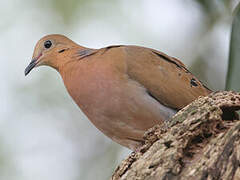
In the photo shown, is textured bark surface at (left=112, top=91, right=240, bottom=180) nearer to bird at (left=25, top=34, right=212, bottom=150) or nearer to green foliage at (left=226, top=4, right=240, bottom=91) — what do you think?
green foliage at (left=226, top=4, right=240, bottom=91)

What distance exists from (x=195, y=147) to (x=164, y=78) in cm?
172

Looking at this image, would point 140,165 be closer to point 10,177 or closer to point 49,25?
point 10,177

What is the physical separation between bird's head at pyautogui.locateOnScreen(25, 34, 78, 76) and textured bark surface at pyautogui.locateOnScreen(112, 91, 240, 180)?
2254 mm

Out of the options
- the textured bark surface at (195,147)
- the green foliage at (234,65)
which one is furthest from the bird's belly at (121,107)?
the textured bark surface at (195,147)

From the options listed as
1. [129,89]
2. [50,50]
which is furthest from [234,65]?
[50,50]

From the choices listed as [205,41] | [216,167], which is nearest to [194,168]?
[216,167]

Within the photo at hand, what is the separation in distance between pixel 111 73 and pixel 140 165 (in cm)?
171

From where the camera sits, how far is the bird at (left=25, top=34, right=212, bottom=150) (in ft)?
14.8

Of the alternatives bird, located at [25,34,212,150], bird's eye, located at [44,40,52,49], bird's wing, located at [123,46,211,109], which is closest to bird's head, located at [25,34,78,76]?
bird's eye, located at [44,40,52,49]

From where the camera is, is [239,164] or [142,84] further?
[142,84]

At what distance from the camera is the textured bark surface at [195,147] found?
2.76 m

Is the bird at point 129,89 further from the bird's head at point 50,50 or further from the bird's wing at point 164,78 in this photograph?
the bird's head at point 50,50

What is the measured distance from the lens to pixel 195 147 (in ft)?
9.78

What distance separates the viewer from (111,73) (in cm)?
462
